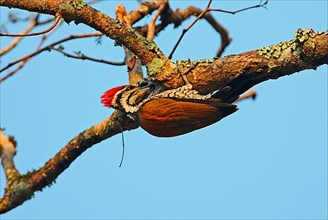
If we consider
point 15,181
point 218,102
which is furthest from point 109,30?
point 15,181

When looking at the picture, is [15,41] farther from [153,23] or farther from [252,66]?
[252,66]

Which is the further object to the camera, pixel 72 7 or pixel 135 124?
pixel 135 124

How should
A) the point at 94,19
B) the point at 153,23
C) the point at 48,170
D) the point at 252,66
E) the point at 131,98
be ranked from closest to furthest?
the point at 252,66, the point at 94,19, the point at 131,98, the point at 48,170, the point at 153,23

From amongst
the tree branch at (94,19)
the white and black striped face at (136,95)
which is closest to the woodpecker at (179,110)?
the white and black striped face at (136,95)

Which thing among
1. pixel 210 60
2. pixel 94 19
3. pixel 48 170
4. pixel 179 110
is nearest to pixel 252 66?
pixel 210 60

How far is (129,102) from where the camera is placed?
11.6ft

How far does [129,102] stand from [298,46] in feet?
3.36

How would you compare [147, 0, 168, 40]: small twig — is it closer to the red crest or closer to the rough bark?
the red crest

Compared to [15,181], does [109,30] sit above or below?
above

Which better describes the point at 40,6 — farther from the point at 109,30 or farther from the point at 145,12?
the point at 145,12

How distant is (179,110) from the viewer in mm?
3234

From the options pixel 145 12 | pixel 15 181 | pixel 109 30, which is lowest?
pixel 15 181

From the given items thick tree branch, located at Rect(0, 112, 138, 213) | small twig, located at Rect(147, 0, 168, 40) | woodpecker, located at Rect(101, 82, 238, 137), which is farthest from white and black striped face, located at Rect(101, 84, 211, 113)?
small twig, located at Rect(147, 0, 168, 40)

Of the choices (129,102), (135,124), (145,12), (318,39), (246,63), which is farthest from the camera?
(145,12)
